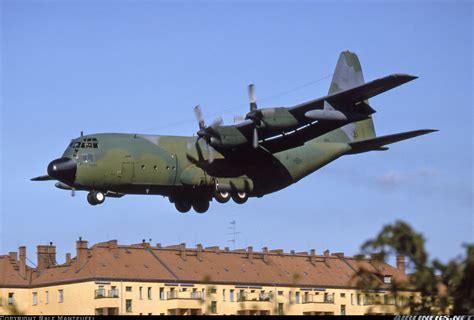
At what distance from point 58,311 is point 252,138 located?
53797 mm

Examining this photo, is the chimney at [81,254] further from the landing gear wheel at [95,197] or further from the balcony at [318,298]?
the landing gear wheel at [95,197]

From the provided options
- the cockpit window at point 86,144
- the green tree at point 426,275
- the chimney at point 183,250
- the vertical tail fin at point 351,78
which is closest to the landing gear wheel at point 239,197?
the cockpit window at point 86,144

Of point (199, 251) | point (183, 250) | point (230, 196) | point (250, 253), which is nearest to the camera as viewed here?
point (230, 196)

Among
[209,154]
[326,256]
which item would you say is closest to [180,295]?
[326,256]

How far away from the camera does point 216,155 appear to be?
50.6m

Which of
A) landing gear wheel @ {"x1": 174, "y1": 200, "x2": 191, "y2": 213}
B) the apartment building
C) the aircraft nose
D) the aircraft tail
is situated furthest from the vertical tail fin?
the apartment building

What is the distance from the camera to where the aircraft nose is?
1823 inches

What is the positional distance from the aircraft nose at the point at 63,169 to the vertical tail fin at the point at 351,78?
58.8 feet

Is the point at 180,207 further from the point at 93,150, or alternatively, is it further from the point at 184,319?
the point at 184,319

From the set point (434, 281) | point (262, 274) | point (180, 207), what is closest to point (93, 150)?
point (180, 207)

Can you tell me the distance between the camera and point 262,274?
110m

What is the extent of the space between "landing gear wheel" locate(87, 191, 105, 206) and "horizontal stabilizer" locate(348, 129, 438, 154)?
1386 centimetres

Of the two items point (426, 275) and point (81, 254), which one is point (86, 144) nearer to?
point (426, 275)

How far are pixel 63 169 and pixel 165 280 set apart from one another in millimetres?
57726
